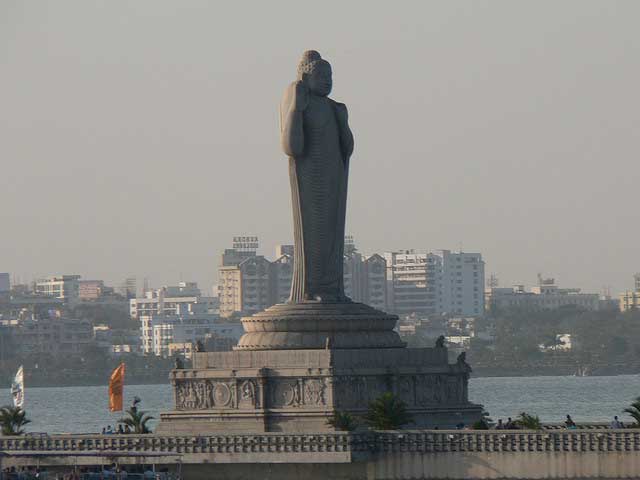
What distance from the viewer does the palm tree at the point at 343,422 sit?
161 ft

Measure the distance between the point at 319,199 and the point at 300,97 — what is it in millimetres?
2291

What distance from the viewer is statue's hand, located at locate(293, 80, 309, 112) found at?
53.7m

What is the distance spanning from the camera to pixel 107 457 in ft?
161

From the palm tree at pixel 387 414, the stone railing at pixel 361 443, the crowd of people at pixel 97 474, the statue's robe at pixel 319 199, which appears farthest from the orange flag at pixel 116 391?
the palm tree at pixel 387 414

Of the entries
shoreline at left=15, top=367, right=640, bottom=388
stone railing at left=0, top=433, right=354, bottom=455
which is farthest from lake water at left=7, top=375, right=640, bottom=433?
stone railing at left=0, top=433, right=354, bottom=455

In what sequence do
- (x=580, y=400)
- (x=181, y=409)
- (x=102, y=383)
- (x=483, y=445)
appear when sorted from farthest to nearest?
(x=102, y=383) < (x=580, y=400) < (x=181, y=409) < (x=483, y=445)

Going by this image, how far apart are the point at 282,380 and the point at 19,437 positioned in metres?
5.57

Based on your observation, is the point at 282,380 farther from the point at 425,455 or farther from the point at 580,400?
the point at 580,400

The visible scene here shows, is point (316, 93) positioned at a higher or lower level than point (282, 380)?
higher

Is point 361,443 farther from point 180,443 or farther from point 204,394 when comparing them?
point 204,394

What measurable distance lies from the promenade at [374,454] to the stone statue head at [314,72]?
347 inches

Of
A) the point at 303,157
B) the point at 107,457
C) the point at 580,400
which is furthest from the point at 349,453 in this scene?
the point at 580,400

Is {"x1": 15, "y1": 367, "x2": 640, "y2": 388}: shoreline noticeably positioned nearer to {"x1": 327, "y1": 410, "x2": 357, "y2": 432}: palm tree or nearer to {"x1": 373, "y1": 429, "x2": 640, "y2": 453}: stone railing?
{"x1": 327, "y1": 410, "x2": 357, "y2": 432}: palm tree

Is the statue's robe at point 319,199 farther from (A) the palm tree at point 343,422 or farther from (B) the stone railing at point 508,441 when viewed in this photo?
(B) the stone railing at point 508,441
